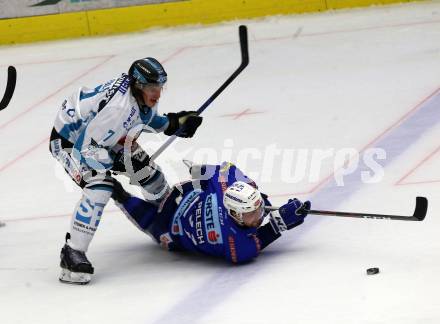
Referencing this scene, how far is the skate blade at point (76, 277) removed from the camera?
244 inches

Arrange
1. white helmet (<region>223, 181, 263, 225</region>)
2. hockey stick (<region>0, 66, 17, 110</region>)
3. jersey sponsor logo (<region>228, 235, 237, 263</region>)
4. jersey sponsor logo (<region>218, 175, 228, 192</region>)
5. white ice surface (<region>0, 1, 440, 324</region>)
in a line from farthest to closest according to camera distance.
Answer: hockey stick (<region>0, 66, 17, 110</region>)
jersey sponsor logo (<region>218, 175, 228, 192</region>)
jersey sponsor logo (<region>228, 235, 237, 263</region>)
white helmet (<region>223, 181, 263, 225</region>)
white ice surface (<region>0, 1, 440, 324</region>)

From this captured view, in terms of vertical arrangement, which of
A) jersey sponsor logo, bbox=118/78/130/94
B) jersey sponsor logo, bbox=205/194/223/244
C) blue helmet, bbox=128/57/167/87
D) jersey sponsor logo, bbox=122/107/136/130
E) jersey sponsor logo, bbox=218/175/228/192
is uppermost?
blue helmet, bbox=128/57/167/87

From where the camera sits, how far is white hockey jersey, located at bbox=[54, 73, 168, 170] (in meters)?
6.11

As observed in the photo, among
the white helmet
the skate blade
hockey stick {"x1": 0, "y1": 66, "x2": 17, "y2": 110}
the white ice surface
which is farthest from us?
hockey stick {"x1": 0, "y1": 66, "x2": 17, "y2": 110}

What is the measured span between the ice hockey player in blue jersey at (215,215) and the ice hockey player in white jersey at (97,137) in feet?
0.67

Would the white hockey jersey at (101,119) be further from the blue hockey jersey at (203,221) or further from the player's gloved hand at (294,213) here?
the player's gloved hand at (294,213)

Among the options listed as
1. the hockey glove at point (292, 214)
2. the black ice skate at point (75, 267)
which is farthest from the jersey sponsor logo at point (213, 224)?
the black ice skate at point (75, 267)

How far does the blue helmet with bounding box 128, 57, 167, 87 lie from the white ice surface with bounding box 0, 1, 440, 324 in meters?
0.96

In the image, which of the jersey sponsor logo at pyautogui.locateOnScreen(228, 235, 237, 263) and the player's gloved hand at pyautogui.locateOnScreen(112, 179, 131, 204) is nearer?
the jersey sponsor logo at pyautogui.locateOnScreen(228, 235, 237, 263)

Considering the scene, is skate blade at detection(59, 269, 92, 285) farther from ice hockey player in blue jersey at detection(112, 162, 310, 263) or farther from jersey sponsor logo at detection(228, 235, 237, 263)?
jersey sponsor logo at detection(228, 235, 237, 263)

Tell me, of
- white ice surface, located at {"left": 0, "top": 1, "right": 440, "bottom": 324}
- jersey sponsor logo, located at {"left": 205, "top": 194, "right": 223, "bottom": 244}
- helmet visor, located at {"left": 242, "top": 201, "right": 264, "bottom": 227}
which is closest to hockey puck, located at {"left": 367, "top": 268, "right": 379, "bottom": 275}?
white ice surface, located at {"left": 0, "top": 1, "right": 440, "bottom": 324}

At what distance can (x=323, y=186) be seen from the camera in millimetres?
7312

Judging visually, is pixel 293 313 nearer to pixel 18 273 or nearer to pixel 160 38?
pixel 18 273

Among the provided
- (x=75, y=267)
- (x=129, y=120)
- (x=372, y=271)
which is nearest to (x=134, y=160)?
(x=129, y=120)
